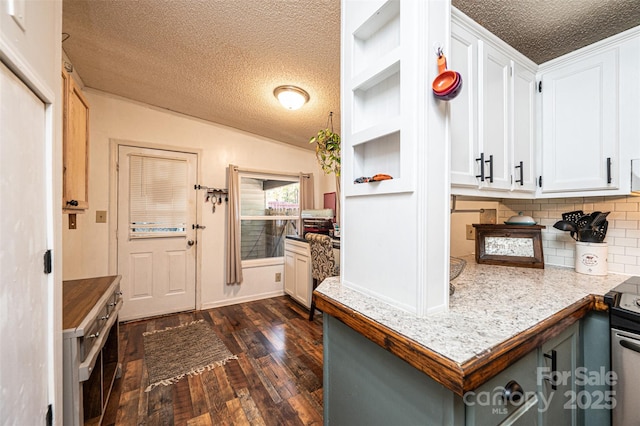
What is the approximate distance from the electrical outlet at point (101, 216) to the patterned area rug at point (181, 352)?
52.4 inches

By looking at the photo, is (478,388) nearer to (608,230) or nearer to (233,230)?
(608,230)

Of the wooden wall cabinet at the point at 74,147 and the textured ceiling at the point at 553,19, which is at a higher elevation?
the textured ceiling at the point at 553,19

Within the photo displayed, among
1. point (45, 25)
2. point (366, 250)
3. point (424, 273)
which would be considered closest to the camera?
point (424, 273)

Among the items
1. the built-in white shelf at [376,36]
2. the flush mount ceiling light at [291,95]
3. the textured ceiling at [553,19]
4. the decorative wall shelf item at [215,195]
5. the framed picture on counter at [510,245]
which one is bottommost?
the framed picture on counter at [510,245]

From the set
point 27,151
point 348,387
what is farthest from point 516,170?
point 27,151

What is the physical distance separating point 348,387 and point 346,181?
847 millimetres

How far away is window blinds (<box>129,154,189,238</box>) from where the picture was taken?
289 centimetres

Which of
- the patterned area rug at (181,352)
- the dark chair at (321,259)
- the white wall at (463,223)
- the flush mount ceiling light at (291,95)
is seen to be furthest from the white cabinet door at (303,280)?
the flush mount ceiling light at (291,95)

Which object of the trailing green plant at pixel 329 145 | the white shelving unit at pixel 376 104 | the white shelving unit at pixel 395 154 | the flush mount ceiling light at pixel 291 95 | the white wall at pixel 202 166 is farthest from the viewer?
the white wall at pixel 202 166

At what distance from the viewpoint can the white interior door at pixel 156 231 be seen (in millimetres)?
2850

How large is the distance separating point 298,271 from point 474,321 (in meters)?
2.66

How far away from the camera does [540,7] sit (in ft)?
3.76

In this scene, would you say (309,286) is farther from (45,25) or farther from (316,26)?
(45,25)

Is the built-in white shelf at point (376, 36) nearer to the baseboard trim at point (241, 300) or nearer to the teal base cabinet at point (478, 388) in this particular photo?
the teal base cabinet at point (478, 388)
